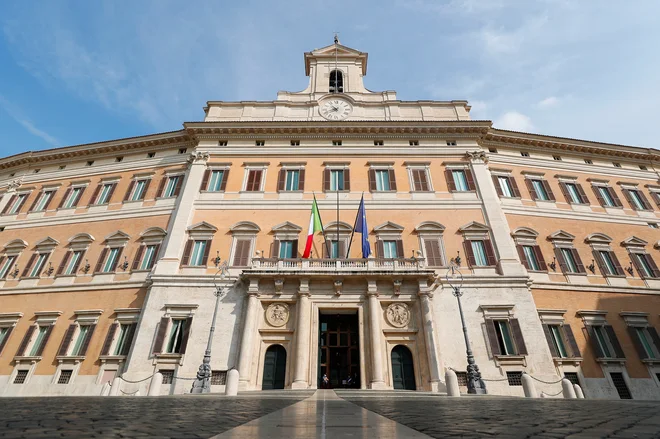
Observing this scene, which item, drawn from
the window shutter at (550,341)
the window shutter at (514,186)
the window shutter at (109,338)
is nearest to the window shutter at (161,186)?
the window shutter at (109,338)

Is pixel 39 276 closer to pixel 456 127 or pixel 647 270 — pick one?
pixel 456 127

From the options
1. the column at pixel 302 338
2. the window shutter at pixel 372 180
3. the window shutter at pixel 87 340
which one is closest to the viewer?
the column at pixel 302 338

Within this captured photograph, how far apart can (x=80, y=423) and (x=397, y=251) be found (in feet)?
51.6

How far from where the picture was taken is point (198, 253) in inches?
688

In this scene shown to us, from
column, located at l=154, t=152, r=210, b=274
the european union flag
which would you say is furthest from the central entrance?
column, located at l=154, t=152, r=210, b=274

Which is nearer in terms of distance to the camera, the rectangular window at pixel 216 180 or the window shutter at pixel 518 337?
the window shutter at pixel 518 337

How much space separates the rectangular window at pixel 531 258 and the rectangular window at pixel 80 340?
882 inches

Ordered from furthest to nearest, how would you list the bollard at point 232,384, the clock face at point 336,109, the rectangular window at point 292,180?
the clock face at point 336,109, the rectangular window at point 292,180, the bollard at point 232,384

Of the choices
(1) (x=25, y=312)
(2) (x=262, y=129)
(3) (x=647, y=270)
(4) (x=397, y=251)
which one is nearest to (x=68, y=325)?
(1) (x=25, y=312)

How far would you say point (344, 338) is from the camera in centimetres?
1602

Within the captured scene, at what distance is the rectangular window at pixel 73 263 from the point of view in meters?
18.1

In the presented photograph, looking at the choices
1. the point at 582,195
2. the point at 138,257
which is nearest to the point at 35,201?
the point at 138,257

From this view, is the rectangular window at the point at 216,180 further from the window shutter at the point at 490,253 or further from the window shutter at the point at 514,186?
the window shutter at the point at 514,186

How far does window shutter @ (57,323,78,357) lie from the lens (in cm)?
1553
